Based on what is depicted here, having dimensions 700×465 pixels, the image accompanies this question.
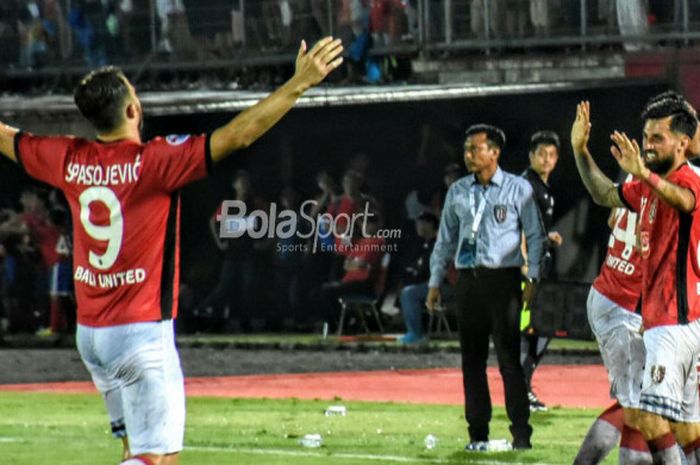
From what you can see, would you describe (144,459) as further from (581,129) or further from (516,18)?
(516,18)

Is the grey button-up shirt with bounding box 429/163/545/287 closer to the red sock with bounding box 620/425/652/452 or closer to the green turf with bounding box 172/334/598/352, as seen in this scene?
the red sock with bounding box 620/425/652/452

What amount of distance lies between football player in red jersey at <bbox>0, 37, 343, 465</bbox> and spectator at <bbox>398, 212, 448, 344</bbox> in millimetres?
15291

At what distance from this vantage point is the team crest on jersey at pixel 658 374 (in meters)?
9.19

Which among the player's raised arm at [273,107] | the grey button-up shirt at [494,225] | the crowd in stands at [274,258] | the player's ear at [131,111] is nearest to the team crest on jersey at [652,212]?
the player's raised arm at [273,107]

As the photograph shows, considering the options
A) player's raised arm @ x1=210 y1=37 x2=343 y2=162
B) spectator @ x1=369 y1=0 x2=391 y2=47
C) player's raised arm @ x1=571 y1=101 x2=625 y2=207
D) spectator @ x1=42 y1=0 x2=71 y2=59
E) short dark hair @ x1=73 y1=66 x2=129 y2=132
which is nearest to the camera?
player's raised arm @ x1=210 y1=37 x2=343 y2=162

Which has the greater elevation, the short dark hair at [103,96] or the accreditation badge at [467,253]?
the short dark hair at [103,96]

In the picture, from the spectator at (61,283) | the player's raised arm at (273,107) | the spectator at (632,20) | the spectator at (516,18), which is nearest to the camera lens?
the player's raised arm at (273,107)

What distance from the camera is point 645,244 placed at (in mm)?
9414

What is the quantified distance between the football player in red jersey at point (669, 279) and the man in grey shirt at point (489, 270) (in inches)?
136

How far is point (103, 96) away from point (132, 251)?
65 cm

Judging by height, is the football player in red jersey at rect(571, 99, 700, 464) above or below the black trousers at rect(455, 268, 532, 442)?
above

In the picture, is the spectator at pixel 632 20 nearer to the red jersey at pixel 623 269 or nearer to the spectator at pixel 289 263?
the spectator at pixel 289 263

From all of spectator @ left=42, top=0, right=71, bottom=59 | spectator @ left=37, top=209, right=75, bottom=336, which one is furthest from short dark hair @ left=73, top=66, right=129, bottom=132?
spectator @ left=42, top=0, right=71, bottom=59

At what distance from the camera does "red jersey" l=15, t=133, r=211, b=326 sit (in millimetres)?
7711
